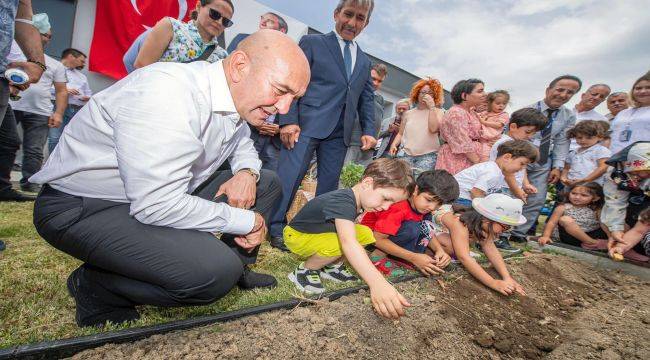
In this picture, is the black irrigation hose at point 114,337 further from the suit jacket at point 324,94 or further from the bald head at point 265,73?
the suit jacket at point 324,94

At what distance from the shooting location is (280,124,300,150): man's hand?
2.67 meters

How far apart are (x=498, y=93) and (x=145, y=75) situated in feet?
14.9

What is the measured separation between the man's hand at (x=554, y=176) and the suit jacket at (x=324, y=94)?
365 cm

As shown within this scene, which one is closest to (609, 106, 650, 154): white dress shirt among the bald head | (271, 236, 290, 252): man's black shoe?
(271, 236, 290, 252): man's black shoe

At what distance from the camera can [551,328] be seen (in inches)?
83.7

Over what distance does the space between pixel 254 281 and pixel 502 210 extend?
215 cm

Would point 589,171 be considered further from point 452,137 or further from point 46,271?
point 46,271

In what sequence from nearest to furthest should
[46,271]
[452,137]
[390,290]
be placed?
[390,290]
[46,271]
[452,137]

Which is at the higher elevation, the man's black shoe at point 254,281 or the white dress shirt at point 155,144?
the white dress shirt at point 155,144

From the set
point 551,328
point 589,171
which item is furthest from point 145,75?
point 589,171

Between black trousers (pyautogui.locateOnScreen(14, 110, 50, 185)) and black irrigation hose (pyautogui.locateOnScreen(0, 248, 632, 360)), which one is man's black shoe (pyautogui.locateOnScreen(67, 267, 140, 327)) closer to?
black irrigation hose (pyautogui.locateOnScreen(0, 248, 632, 360))

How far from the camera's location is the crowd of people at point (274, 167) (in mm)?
1155

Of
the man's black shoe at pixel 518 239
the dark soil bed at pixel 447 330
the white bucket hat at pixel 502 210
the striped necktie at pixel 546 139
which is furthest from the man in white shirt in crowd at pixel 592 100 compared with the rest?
the white bucket hat at pixel 502 210

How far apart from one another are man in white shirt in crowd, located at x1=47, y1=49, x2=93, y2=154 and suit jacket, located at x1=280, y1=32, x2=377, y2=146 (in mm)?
3922
